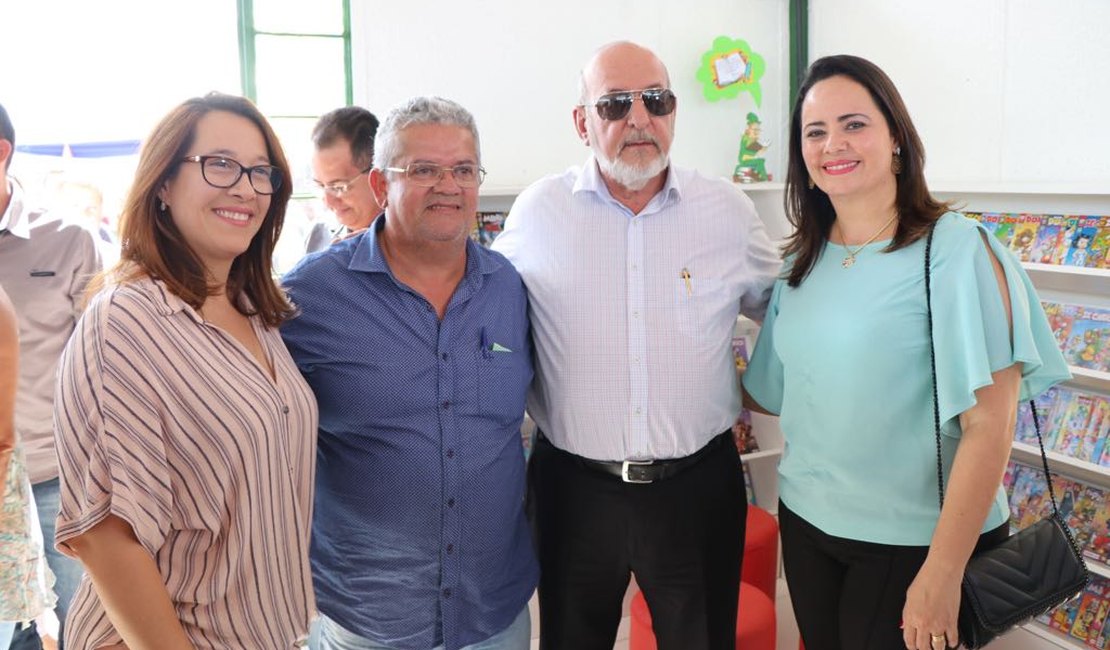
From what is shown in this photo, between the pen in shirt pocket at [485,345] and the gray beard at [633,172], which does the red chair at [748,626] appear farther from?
the gray beard at [633,172]

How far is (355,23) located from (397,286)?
2408mm

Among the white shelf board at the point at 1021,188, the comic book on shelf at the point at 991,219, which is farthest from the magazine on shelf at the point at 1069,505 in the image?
the white shelf board at the point at 1021,188

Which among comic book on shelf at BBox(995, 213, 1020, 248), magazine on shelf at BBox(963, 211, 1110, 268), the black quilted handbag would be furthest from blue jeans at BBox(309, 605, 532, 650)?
comic book on shelf at BBox(995, 213, 1020, 248)

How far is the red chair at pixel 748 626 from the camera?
107 inches

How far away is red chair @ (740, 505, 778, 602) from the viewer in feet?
10.9

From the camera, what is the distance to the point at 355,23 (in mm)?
3812

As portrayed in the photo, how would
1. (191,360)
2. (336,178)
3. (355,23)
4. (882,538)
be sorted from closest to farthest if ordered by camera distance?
(191,360), (882,538), (336,178), (355,23)

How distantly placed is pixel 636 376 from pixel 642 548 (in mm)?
434

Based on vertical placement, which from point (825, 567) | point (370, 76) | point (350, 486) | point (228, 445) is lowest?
point (825, 567)

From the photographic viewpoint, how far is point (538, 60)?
4.12 m

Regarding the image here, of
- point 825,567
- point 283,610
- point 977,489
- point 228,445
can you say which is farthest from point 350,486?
point 977,489

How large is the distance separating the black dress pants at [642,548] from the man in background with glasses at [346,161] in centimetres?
104

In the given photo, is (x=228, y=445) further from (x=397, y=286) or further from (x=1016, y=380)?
(x=1016, y=380)

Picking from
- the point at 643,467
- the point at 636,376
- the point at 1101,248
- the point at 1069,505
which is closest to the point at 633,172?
the point at 636,376
